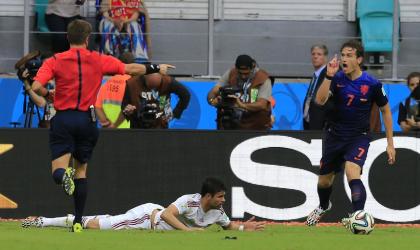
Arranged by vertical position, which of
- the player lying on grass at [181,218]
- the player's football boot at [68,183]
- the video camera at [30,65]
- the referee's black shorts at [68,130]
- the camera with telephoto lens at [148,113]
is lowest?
the player lying on grass at [181,218]

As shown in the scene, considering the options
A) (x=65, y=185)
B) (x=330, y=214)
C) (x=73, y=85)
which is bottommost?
(x=330, y=214)

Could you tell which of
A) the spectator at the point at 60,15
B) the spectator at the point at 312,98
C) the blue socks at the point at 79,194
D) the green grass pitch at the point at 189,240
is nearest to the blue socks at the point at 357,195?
the green grass pitch at the point at 189,240

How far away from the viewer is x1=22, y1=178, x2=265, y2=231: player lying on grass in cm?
1308

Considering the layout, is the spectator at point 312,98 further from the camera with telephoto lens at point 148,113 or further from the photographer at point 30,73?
the photographer at point 30,73

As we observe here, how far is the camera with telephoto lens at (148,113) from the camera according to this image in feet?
51.2

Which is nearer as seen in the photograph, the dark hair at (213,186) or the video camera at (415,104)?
the dark hair at (213,186)

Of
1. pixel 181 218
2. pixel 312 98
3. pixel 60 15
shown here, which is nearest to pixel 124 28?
pixel 60 15

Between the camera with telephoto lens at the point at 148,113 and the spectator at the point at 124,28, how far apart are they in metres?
2.44

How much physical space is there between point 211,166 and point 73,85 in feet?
14.3

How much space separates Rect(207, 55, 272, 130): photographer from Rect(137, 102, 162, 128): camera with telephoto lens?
2.46ft

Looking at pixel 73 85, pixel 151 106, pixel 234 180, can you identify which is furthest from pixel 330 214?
pixel 73 85

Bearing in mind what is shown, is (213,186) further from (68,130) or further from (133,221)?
(68,130)

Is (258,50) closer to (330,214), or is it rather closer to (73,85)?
(330,214)

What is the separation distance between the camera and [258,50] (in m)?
19.1
